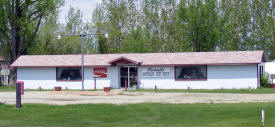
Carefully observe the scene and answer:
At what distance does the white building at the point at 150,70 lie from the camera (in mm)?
35875

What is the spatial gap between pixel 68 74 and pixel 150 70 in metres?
8.10

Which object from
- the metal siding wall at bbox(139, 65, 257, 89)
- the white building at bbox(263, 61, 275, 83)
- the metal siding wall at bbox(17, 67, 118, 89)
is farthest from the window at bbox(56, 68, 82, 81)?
the white building at bbox(263, 61, 275, 83)

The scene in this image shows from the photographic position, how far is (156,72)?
38.2m

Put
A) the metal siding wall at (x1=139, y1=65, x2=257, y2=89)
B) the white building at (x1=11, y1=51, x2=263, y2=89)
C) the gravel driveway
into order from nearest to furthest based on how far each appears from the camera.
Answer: the gravel driveway → the metal siding wall at (x1=139, y1=65, x2=257, y2=89) → the white building at (x1=11, y1=51, x2=263, y2=89)

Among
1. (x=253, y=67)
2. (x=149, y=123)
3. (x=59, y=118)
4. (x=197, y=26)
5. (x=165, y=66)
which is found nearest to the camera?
→ (x=149, y=123)

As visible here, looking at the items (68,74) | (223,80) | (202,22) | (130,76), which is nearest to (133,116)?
(223,80)

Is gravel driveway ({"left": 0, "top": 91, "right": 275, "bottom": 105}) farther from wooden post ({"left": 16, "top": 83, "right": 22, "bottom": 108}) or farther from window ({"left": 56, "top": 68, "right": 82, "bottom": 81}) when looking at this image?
window ({"left": 56, "top": 68, "right": 82, "bottom": 81})

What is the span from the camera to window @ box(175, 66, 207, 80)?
36.8 meters

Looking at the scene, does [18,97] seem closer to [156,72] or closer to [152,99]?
[152,99]

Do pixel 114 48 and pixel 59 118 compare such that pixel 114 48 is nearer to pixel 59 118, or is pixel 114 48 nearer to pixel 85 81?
pixel 85 81

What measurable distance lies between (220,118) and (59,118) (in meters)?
6.22

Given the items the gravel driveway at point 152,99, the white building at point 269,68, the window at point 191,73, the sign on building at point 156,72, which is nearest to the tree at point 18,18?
the sign on building at point 156,72

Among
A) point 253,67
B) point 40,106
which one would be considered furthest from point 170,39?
point 40,106

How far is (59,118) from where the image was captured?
16344mm
